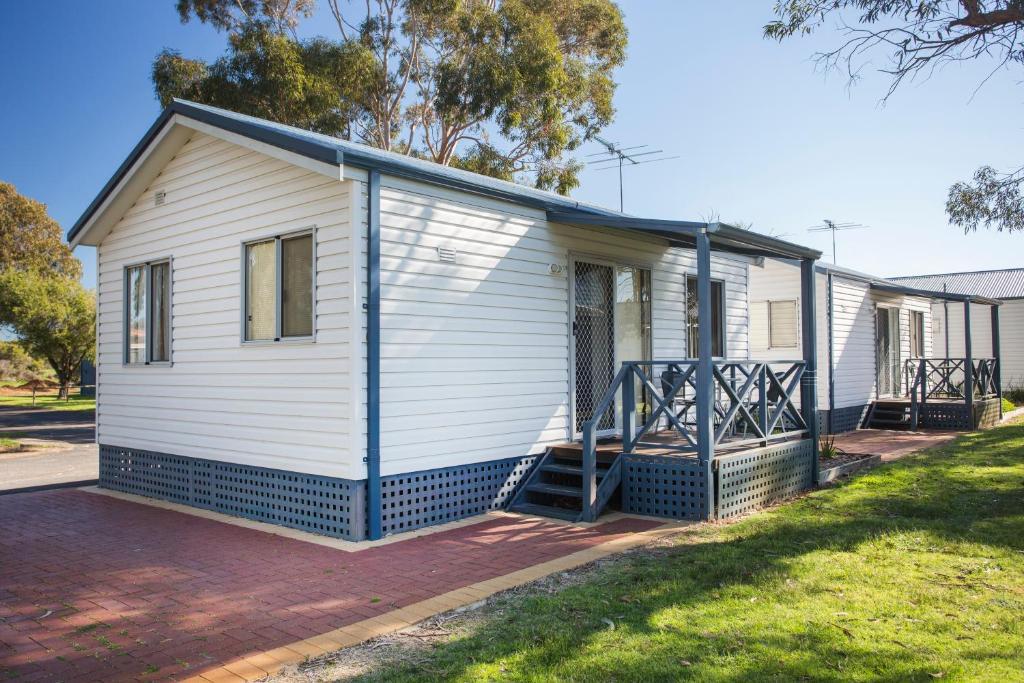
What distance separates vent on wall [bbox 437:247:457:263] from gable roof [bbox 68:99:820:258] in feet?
1.96

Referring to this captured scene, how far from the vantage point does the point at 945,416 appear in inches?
584

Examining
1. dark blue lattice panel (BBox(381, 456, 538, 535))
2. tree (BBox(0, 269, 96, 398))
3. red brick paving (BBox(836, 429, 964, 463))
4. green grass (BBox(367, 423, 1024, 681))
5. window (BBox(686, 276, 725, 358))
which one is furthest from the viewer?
tree (BBox(0, 269, 96, 398))

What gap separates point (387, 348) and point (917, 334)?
16.4 metres

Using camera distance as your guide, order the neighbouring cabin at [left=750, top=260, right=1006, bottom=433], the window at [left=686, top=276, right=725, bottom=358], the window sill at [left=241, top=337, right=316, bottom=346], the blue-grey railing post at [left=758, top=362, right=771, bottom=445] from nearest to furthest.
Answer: the window sill at [left=241, top=337, right=316, bottom=346] < the blue-grey railing post at [left=758, top=362, right=771, bottom=445] < the window at [left=686, top=276, right=725, bottom=358] < the neighbouring cabin at [left=750, top=260, right=1006, bottom=433]

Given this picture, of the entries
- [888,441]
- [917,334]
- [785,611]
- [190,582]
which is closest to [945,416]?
[888,441]

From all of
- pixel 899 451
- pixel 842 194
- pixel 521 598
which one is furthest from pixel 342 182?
pixel 842 194

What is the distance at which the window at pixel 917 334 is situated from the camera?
60.0 feet

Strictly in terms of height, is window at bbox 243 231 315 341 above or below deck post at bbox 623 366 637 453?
above

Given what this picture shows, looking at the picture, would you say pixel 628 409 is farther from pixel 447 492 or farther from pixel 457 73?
pixel 457 73

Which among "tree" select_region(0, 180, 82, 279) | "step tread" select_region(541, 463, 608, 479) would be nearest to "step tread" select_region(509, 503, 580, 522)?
"step tread" select_region(541, 463, 608, 479)

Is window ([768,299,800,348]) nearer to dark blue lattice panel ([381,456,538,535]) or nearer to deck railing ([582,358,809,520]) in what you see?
deck railing ([582,358,809,520])

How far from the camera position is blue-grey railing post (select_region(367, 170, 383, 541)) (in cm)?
634

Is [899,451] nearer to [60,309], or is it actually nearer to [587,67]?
[587,67]

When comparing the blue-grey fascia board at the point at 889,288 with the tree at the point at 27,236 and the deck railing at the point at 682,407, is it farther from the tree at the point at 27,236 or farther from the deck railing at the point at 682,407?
the tree at the point at 27,236
